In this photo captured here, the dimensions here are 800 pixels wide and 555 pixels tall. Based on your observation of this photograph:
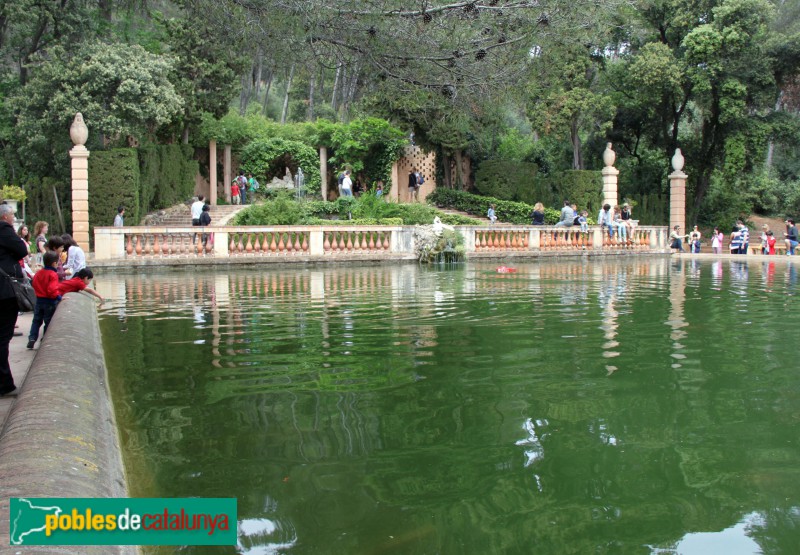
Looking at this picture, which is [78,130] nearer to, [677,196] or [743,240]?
→ [743,240]

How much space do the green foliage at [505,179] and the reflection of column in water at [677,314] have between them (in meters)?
22.8

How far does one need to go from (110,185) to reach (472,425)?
1012 inches

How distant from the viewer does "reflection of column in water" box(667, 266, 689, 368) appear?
870 cm

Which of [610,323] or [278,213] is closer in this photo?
[610,323]

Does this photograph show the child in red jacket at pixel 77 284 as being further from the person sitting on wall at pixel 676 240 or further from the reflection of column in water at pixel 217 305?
the person sitting on wall at pixel 676 240

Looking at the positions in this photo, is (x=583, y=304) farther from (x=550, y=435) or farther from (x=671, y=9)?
(x=671, y=9)

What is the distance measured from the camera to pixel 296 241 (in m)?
24.1

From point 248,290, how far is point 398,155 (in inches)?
1001

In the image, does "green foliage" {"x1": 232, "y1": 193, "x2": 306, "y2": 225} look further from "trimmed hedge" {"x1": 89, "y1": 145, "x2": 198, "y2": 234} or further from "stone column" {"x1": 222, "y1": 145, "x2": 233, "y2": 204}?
"stone column" {"x1": 222, "y1": 145, "x2": 233, "y2": 204}

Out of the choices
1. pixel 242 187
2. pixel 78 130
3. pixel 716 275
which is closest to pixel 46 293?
pixel 716 275

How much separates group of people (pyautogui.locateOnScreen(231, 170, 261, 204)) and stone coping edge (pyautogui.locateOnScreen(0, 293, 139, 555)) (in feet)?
104

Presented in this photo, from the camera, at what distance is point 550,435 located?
18.2 ft

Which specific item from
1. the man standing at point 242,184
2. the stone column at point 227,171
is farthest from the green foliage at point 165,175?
the stone column at point 227,171

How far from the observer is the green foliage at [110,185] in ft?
93.7
